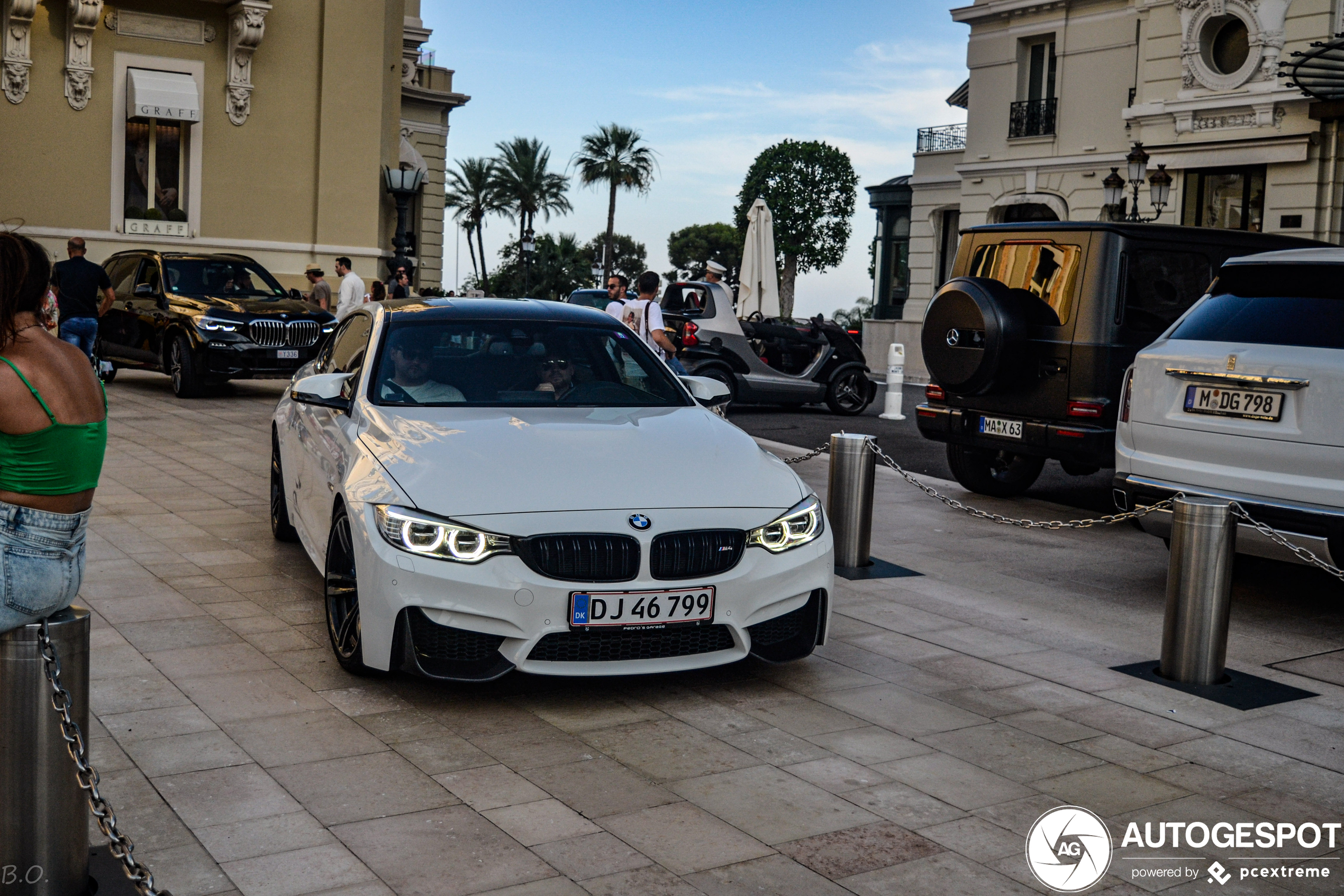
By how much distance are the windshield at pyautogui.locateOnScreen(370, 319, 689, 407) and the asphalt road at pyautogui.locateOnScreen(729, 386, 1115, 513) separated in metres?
4.42

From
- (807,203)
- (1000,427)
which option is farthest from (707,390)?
(807,203)

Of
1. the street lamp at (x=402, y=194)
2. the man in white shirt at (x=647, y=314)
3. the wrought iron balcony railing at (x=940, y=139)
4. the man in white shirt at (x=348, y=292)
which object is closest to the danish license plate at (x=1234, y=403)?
the man in white shirt at (x=647, y=314)

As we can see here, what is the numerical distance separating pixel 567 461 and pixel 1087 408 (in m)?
5.39

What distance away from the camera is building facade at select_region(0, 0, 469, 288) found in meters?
21.3

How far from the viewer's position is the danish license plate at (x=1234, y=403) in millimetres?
6355

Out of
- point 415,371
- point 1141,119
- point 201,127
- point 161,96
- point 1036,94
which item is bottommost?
point 415,371

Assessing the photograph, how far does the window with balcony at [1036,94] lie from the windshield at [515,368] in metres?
27.5

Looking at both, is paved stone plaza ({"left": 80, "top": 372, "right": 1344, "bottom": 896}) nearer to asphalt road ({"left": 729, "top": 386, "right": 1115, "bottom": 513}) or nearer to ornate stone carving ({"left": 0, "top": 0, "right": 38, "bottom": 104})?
asphalt road ({"left": 729, "top": 386, "right": 1115, "bottom": 513})

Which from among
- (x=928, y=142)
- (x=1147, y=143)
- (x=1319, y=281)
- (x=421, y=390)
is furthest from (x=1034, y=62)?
(x=421, y=390)

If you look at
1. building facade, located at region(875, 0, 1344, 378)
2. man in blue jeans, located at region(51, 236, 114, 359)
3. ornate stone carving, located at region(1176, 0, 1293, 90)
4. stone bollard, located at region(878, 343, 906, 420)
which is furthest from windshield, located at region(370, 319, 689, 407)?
ornate stone carving, located at region(1176, 0, 1293, 90)

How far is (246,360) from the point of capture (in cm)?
1612

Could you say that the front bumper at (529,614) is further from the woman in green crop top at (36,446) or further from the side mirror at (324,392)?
the woman in green crop top at (36,446)

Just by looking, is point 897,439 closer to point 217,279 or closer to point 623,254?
point 217,279

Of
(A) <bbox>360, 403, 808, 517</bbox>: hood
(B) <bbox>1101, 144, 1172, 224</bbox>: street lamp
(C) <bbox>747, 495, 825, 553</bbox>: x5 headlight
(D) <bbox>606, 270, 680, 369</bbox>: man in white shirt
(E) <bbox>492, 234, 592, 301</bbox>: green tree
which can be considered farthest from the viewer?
(E) <bbox>492, 234, 592, 301</bbox>: green tree
